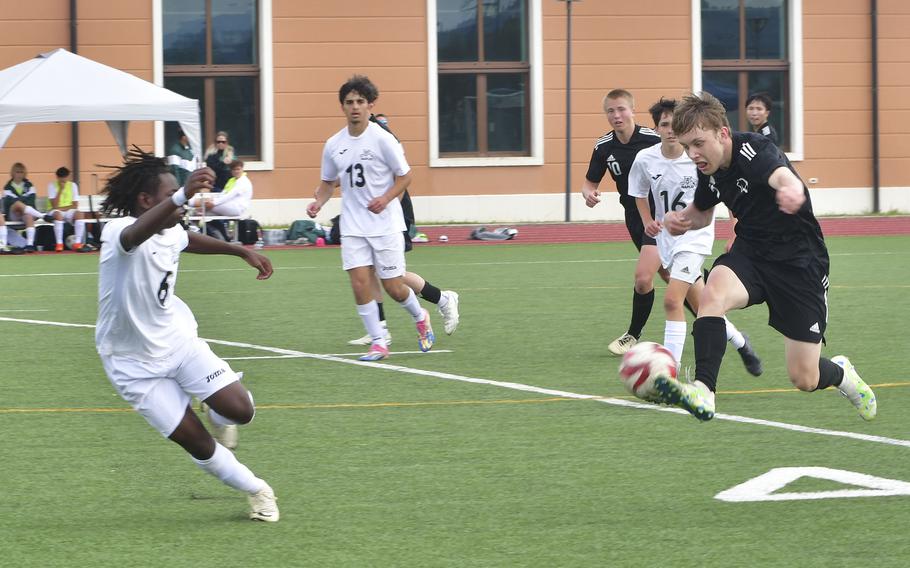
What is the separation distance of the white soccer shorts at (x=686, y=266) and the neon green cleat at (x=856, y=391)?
1914 mm

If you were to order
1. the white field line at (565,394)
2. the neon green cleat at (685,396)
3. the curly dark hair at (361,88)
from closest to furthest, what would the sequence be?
the neon green cleat at (685,396) < the white field line at (565,394) < the curly dark hair at (361,88)

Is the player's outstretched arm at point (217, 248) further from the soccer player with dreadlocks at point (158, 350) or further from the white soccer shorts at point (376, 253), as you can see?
the white soccer shorts at point (376, 253)

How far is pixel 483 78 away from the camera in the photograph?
98.4ft

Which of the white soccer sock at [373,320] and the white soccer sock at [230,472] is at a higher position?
the white soccer sock at [373,320]

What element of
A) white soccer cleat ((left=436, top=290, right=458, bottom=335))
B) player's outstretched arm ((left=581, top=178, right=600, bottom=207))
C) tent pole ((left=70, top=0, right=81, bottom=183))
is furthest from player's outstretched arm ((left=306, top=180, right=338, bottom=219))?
tent pole ((left=70, top=0, right=81, bottom=183))

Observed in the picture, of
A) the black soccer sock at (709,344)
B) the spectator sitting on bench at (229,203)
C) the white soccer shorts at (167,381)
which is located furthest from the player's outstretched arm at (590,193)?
the spectator sitting on bench at (229,203)

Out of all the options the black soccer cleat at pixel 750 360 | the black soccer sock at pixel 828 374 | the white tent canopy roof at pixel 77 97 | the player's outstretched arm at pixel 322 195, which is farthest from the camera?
the white tent canopy roof at pixel 77 97

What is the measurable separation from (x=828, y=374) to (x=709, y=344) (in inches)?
37.6

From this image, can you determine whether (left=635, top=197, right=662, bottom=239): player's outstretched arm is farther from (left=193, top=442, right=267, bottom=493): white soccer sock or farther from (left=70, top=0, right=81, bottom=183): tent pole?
(left=70, top=0, right=81, bottom=183): tent pole

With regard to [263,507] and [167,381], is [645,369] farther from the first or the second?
[167,381]

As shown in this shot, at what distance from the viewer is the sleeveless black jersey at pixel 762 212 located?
6887 millimetres

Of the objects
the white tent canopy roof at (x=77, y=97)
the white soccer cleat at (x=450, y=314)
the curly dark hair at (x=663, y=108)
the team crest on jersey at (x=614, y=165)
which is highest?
the white tent canopy roof at (x=77, y=97)

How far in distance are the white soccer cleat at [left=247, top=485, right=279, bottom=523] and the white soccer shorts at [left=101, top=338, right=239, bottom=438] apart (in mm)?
425

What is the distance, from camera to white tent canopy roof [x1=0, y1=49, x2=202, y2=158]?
69.7 feet
